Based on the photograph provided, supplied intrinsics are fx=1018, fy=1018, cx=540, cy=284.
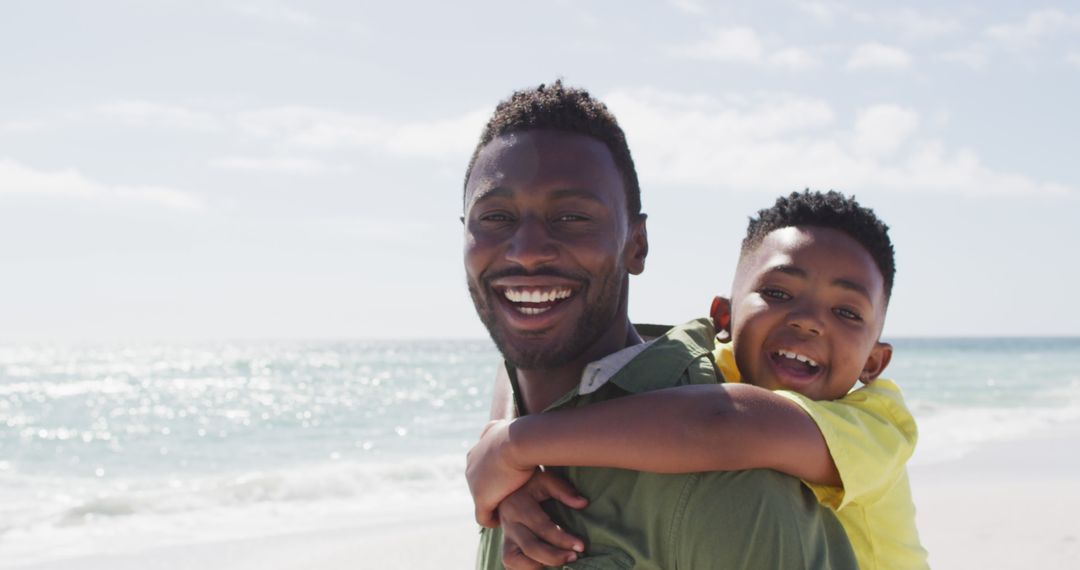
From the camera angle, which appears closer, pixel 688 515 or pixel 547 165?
pixel 688 515

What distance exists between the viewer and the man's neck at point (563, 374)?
2250 millimetres

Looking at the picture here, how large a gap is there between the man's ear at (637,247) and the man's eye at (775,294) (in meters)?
0.70

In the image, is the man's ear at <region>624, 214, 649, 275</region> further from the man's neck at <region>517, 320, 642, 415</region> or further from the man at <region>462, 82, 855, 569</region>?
the man's neck at <region>517, 320, 642, 415</region>

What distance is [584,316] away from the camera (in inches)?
84.7

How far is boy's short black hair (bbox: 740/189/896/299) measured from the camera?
9.39 ft

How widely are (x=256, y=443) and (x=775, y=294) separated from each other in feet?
53.4

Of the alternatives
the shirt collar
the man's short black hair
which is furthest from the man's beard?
the man's short black hair

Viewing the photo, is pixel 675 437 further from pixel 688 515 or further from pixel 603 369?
pixel 603 369

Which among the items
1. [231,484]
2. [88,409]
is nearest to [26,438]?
[88,409]

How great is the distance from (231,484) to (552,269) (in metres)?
9.81

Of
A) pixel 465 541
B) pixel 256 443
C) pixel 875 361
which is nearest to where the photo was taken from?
pixel 875 361

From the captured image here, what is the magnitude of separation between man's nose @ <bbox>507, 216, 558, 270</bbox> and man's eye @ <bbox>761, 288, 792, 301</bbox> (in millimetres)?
1056

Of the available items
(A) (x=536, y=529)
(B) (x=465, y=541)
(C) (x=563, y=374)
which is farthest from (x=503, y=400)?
(B) (x=465, y=541)

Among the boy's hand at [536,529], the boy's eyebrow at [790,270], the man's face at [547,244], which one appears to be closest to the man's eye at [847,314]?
the boy's eyebrow at [790,270]
